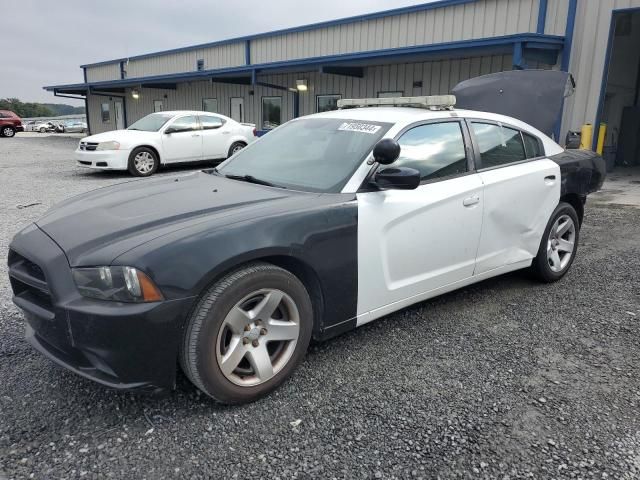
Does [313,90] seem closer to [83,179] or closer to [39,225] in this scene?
[83,179]

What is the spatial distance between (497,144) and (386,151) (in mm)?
1469

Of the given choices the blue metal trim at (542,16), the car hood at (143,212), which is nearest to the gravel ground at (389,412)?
the car hood at (143,212)

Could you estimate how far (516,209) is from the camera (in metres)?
3.84

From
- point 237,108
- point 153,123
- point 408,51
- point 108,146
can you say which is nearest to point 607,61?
point 408,51

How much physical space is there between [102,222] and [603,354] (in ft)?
10.2

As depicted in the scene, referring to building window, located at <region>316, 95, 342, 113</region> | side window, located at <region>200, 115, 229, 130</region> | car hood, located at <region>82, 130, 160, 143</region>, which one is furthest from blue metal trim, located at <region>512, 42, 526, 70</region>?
car hood, located at <region>82, 130, 160, 143</region>

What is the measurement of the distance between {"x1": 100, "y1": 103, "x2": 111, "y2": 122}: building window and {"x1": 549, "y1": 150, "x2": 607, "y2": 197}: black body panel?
28073mm

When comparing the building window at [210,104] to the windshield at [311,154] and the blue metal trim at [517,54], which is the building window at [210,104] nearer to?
the blue metal trim at [517,54]

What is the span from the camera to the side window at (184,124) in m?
11.9

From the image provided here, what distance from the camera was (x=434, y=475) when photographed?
209cm

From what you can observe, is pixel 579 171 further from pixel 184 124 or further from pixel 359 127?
pixel 184 124

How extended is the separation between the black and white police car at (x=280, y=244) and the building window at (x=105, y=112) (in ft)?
90.1

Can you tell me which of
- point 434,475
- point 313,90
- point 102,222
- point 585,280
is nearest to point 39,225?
point 102,222

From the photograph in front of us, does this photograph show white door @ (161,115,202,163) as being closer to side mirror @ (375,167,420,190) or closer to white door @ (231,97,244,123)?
white door @ (231,97,244,123)
